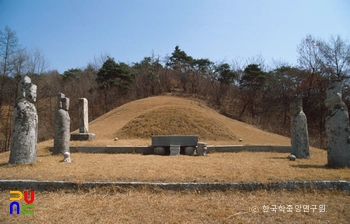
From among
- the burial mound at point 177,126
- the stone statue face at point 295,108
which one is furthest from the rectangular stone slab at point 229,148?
the burial mound at point 177,126

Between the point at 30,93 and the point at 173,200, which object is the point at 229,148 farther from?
the point at 30,93

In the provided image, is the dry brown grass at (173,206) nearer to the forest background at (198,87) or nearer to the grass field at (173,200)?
the grass field at (173,200)

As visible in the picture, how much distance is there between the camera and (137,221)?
3363 mm

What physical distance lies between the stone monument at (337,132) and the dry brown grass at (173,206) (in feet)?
6.05

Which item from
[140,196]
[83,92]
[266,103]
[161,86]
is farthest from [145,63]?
[140,196]

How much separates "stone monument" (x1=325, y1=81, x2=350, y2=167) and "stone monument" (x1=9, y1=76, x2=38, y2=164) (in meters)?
7.94

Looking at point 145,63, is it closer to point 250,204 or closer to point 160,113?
point 160,113

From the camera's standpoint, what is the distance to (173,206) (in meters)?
3.86

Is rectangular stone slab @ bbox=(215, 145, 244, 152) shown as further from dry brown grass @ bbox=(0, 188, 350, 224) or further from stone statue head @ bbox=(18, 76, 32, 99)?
stone statue head @ bbox=(18, 76, 32, 99)

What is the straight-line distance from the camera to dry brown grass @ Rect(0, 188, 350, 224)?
11.2 feet

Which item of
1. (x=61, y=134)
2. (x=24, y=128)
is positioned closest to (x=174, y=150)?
(x=61, y=134)

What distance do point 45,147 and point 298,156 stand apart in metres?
10.3

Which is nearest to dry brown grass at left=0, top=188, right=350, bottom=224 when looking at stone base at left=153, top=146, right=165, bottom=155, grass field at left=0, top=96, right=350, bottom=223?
grass field at left=0, top=96, right=350, bottom=223

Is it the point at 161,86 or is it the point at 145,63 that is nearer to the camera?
the point at 161,86
